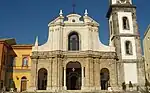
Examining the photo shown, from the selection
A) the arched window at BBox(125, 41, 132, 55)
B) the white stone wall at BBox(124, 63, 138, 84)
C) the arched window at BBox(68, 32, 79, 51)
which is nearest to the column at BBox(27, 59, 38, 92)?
the arched window at BBox(68, 32, 79, 51)

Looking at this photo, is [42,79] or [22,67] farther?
[22,67]

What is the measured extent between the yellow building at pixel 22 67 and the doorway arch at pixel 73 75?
22.0 ft

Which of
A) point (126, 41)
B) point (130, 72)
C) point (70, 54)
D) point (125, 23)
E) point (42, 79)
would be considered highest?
point (125, 23)

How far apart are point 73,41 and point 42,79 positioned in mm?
7893

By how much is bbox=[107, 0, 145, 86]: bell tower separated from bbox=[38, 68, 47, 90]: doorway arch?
11561mm

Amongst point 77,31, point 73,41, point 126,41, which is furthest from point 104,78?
point 77,31

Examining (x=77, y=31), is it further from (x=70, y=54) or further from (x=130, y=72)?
(x=130, y=72)

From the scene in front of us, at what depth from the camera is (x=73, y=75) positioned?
1513 inches

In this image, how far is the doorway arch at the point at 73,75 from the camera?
37.8 metres

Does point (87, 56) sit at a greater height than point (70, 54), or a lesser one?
lesser

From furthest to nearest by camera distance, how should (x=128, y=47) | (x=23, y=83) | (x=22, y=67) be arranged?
(x=22, y=67), (x=23, y=83), (x=128, y=47)

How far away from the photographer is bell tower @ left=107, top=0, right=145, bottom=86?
3666 centimetres

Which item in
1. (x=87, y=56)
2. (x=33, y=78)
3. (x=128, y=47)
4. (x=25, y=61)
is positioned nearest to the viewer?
(x=33, y=78)

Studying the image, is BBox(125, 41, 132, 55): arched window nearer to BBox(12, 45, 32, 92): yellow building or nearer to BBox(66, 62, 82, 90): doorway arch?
BBox(66, 62, 82, 90): doorway arch
